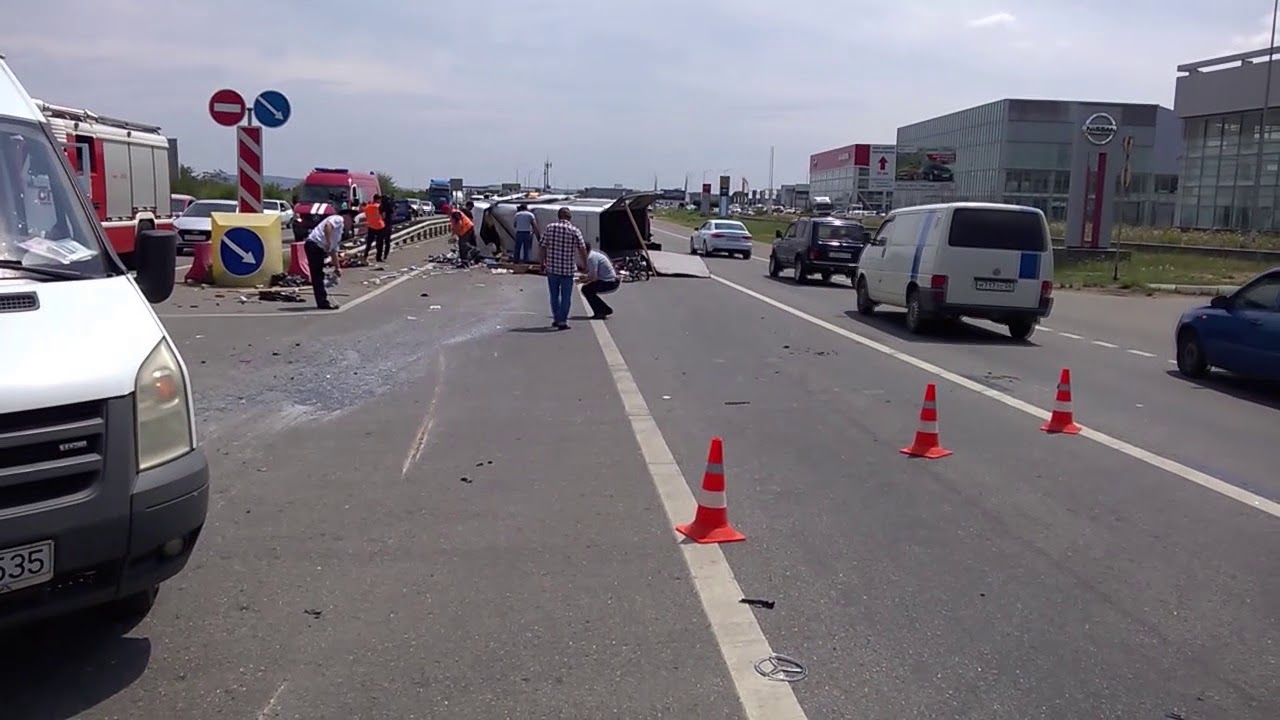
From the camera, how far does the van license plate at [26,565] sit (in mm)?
3881

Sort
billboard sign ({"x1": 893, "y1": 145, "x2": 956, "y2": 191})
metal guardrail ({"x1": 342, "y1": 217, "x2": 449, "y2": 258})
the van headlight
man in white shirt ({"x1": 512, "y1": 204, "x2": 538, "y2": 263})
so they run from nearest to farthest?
the van headlight → metal guardrail ({"x1": 342, "y1": 217, "x2": 449, "y2": 258}) → man in white shirt ({"x1": 512, "y1": 204, "x2": 538, "y2": 263}) → billboard sign ({"x1": 893, "y1": 145, "x2": 956, "y2": 191})

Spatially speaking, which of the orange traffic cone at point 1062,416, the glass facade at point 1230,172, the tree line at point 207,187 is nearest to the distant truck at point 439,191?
the tree line at point 207,187

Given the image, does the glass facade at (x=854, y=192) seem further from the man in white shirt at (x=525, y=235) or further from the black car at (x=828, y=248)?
the man in white shirt at (x=525, y=235)

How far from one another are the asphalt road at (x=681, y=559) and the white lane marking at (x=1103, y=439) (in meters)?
0.07

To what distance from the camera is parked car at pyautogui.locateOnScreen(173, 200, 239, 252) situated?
29044mm

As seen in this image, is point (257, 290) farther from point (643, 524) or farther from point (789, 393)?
point (643, 524)

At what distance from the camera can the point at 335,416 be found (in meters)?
10.1

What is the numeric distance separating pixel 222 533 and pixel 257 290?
1458 cm

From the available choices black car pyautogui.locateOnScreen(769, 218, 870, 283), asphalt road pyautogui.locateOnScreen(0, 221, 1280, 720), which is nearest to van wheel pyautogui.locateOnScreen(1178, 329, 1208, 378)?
asphalt road pyautogui.locateOnScreen(0, 221, 1280, 720)

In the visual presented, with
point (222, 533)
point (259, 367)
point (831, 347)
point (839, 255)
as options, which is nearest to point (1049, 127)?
point (839, 255)

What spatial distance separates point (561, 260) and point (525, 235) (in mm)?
13779

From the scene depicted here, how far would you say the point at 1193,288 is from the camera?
32000 millimetres

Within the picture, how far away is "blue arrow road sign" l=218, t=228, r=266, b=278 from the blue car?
1506 cm

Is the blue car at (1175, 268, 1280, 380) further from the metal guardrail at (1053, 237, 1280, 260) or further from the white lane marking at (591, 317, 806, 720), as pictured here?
the metal guardrail at (1053, 237, 1280, 260)
